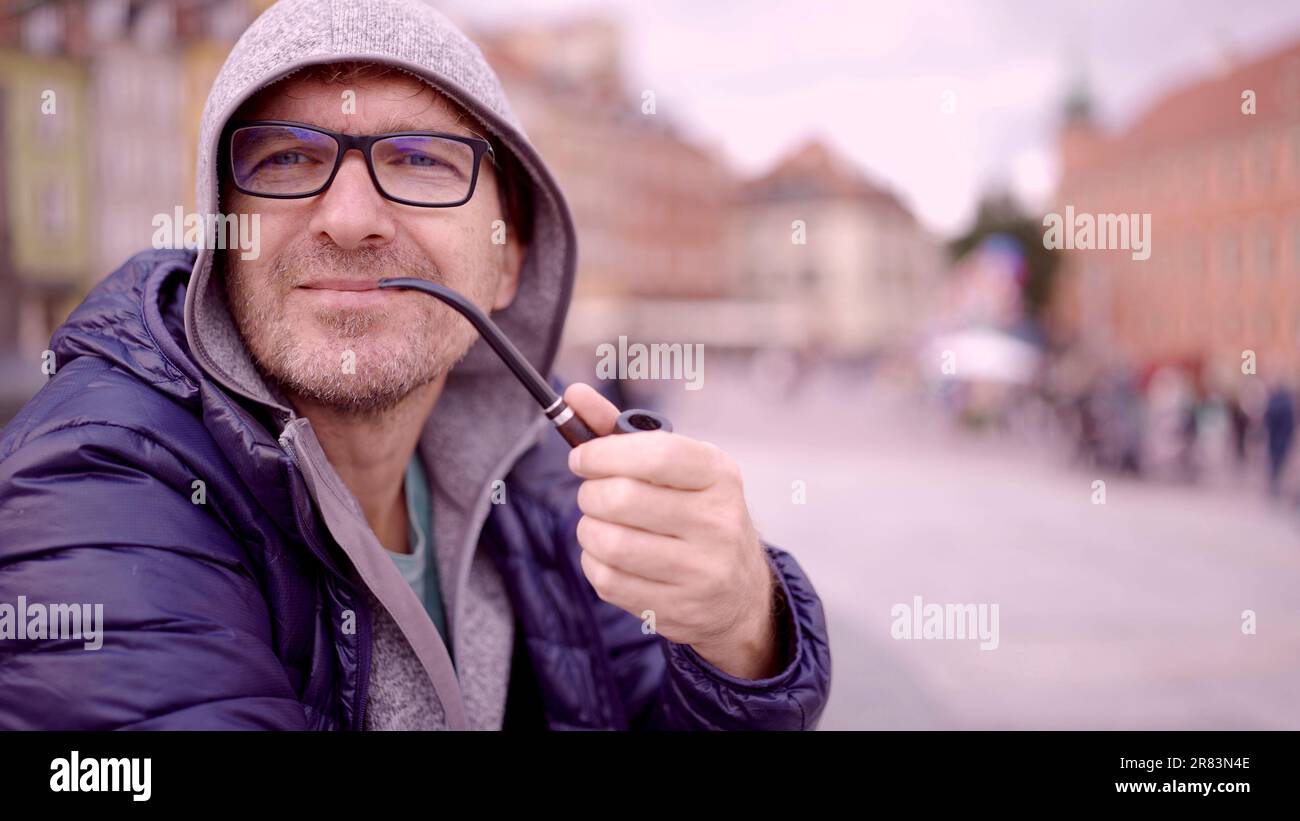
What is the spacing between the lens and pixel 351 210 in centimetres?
121

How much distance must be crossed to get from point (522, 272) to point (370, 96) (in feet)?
1.72

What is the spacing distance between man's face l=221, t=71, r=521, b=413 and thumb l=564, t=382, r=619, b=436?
363 mm

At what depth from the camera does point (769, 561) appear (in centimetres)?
126

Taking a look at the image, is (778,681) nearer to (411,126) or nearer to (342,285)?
(342,285)

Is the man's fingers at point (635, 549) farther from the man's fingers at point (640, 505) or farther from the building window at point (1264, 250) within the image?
the building window at point (1264, 250)

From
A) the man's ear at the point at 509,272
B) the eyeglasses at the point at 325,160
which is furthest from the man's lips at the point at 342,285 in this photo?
the man's ear at the point at 509,272

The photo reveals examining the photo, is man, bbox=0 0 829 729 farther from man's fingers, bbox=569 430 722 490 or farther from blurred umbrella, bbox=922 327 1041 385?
blurred umbrella, bbox=922 327 1041 385

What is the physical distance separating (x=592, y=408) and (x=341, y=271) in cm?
44

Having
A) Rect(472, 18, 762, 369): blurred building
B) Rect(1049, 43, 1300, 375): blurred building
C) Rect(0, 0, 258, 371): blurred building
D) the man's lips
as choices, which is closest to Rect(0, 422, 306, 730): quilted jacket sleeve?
the man's lips

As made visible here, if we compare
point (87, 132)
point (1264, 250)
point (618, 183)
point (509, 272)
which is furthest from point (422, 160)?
point (1264, 250)

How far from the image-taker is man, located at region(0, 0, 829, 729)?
958 mm
